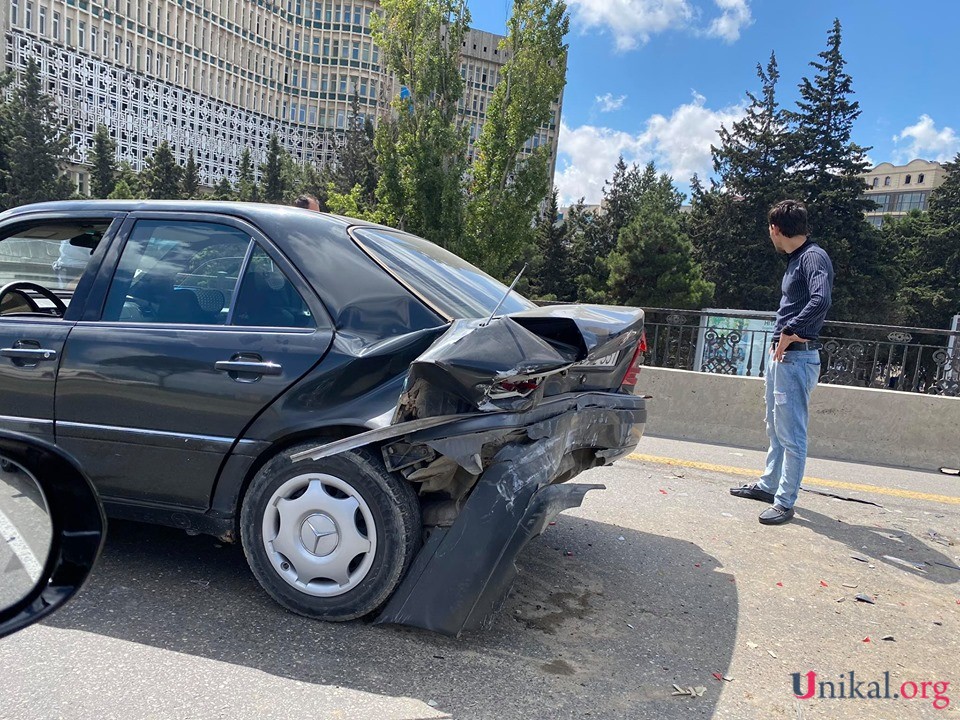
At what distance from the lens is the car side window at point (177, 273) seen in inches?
114

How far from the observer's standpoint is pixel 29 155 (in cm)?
4997

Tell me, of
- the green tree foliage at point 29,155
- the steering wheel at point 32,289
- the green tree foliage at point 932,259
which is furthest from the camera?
the green tree foliage at point 29,155

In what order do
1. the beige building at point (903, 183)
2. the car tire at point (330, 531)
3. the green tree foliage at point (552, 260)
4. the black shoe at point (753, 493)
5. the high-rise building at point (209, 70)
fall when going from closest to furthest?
the car tire at point (330, 531), the black shoe at point (753, 493), the green tree foliage at point (552, 260), the high-rise building at point (209, 70), the beige building at point (903, 183)

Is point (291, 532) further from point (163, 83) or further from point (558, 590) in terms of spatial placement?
point (163, 83)

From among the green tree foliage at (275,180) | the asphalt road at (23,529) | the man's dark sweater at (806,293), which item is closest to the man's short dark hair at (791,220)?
the man's dark sweater at (806,293)

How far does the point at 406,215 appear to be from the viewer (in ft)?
56.8

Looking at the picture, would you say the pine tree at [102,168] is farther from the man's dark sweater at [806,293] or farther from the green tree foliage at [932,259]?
the man's dark sweater at [806,293]

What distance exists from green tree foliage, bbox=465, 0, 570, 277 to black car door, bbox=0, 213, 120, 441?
46.5ft

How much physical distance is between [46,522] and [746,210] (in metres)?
48.3

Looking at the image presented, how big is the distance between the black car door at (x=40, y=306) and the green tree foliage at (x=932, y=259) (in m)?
46.6

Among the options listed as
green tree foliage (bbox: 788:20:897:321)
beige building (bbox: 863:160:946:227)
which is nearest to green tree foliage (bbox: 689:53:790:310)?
green tree foliage (bbox: 788:20:897:321)

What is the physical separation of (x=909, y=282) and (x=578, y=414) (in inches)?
1912

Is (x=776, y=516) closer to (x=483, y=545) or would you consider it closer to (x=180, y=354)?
(x=483, y=545)

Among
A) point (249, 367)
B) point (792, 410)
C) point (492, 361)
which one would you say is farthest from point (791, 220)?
point (249, 367)
